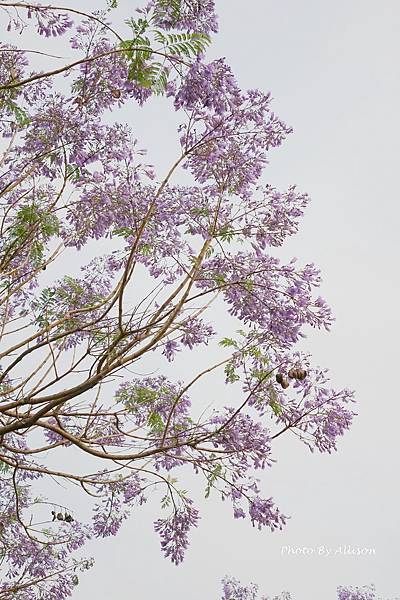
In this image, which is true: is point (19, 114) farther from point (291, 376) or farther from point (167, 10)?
point (291, 376)

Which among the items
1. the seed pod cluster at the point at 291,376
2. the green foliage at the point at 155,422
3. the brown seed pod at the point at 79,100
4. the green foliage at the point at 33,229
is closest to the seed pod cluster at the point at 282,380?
the seed pod cluster at the point at 291,376

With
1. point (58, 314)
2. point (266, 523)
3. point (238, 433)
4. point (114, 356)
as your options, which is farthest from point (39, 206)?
point (266, 523)

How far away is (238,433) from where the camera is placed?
5.12 meters

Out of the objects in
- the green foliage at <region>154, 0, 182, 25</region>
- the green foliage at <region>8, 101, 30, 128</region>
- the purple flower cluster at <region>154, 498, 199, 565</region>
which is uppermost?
the green foliage at <region>8, 101, 30, 128</region>

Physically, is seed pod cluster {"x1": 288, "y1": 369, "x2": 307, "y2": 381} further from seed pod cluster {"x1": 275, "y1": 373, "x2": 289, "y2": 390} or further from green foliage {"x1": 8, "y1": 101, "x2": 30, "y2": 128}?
green foliage {"x1": 8, "y1": 101, "x2": 30, "y2": 128}

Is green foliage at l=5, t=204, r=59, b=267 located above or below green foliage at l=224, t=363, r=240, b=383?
above

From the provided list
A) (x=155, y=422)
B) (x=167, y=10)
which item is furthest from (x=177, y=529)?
(x=167, y=10)

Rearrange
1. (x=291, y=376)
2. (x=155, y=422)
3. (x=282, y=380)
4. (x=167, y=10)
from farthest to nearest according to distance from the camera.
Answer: (x=155, y=422) → (x=291, y=376) → (x=282, y=380) → (x=167, y=10)

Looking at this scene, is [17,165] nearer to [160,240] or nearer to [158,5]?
[160,240]

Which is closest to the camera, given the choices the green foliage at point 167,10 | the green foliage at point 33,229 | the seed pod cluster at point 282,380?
the green foliage at point 167,10

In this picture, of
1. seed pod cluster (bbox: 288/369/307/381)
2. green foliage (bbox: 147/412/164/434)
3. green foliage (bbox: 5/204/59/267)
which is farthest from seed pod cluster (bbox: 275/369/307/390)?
green foliage (bbox: 5/204/59/267)

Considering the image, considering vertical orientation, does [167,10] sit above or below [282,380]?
above

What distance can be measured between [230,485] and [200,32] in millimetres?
3138

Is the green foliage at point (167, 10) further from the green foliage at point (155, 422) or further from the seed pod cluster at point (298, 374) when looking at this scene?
the green foliage at point (155, 422)
